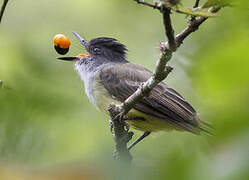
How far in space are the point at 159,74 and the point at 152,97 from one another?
84.1 inches

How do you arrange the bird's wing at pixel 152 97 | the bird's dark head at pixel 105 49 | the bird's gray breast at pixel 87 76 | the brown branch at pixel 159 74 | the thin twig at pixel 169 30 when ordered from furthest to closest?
the bird's dark head at pixel 105 49, the bird's gray breast at pixel 87 76, the bird's wing at pixel 152 97, the brown branch at pixel 159 74, the thin twig at pixel 169 30

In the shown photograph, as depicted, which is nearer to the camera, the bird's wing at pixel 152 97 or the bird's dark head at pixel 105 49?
the bird's wing at pixel 152 97

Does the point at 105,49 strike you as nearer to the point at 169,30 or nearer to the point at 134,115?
the point at 134,115

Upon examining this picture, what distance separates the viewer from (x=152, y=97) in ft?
15.3

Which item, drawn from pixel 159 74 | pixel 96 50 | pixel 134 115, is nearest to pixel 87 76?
pixel 96 50

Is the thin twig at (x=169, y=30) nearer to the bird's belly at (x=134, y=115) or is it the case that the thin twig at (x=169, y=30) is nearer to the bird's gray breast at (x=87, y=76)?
the bird's belly at (x=134, y=115)

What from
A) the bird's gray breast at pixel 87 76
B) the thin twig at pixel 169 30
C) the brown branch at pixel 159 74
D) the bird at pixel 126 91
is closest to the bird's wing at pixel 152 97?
the bird at pixel 126 91

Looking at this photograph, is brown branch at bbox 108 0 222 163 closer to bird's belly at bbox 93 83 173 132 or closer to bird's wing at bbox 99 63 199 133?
bird's wing at bbox 99 63 199 133

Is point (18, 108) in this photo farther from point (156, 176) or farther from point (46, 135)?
point (156, 176)

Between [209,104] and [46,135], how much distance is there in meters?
0.62

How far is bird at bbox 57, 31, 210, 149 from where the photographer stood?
4.52 m

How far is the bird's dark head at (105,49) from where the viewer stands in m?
5.98

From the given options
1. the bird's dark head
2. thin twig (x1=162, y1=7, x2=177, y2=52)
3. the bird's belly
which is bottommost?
the bird's belly

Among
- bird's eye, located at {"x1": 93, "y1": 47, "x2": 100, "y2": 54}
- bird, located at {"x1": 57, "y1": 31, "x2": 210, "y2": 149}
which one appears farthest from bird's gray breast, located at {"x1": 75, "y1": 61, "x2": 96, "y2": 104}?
bird's eye, located at {"x1": 93, "y1": 47, "x2": 100, "y2": 54}
